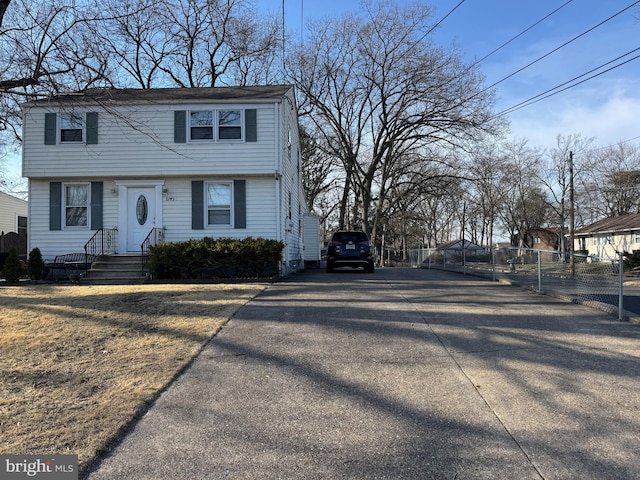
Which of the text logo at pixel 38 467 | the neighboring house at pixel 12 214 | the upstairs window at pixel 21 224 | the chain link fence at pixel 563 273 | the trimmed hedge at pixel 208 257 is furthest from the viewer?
the upstairs window at pixel 21 224

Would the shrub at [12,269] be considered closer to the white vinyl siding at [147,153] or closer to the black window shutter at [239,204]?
the white vinyl siding at [147,153]

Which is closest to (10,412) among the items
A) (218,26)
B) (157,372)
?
(157,372)

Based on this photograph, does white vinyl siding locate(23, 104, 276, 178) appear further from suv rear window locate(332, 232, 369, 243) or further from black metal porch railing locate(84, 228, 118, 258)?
suv rear window locate(332, 232, 369, 243)

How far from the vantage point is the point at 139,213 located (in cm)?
1521

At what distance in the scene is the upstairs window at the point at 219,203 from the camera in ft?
49.6

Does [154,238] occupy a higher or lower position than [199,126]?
lower

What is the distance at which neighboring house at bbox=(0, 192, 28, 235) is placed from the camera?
30.4 metres

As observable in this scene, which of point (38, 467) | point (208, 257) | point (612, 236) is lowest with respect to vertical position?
point (38, 467)

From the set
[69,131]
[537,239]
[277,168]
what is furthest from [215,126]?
[537,239]

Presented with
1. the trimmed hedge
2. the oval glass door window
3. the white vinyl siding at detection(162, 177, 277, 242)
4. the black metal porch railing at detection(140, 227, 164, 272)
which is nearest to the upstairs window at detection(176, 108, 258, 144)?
the white vinyl siding at detection(162, 177, 277, 242)

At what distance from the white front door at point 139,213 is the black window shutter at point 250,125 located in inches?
135

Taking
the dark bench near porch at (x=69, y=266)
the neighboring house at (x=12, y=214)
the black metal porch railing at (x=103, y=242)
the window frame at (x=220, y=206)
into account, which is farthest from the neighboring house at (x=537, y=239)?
the dark bench near porch at (x=69, y=266)

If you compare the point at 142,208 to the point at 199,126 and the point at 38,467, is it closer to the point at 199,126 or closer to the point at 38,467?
the point at 199,126

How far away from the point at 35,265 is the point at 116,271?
8.65 feet
